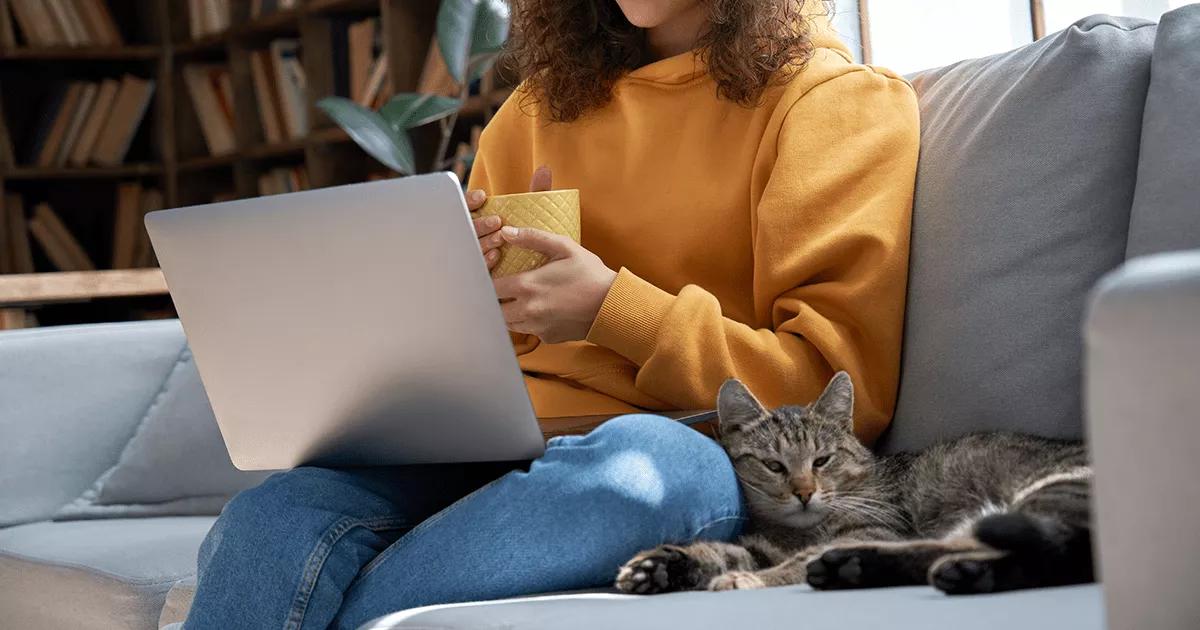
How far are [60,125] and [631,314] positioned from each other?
3.87m

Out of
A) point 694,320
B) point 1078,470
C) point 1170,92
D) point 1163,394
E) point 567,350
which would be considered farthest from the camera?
point 567,350

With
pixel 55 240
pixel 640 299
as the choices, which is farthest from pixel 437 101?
pixel 55 240

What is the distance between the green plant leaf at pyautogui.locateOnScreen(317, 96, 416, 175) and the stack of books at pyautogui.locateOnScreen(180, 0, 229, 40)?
5.28 feet

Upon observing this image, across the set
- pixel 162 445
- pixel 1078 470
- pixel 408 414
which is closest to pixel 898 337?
pixel 1078 470

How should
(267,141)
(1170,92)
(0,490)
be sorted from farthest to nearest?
(267,141) < (0,490) < (1170,92)

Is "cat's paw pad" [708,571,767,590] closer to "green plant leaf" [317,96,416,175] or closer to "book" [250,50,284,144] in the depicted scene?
"green plant leaf" [317,96,416,175]

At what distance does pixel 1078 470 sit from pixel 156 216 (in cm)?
87

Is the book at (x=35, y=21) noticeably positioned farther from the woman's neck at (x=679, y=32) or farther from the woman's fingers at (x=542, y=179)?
the woman's fingers at (x=542, y=179)

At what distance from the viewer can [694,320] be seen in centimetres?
139

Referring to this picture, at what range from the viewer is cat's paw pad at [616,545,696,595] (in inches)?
42.7

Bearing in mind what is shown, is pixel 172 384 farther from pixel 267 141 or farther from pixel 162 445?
pixel 267 141

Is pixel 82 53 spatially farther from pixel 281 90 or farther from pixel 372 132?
pixel 372 132

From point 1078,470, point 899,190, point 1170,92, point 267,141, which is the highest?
point 1170,92

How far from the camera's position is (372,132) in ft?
10.4
